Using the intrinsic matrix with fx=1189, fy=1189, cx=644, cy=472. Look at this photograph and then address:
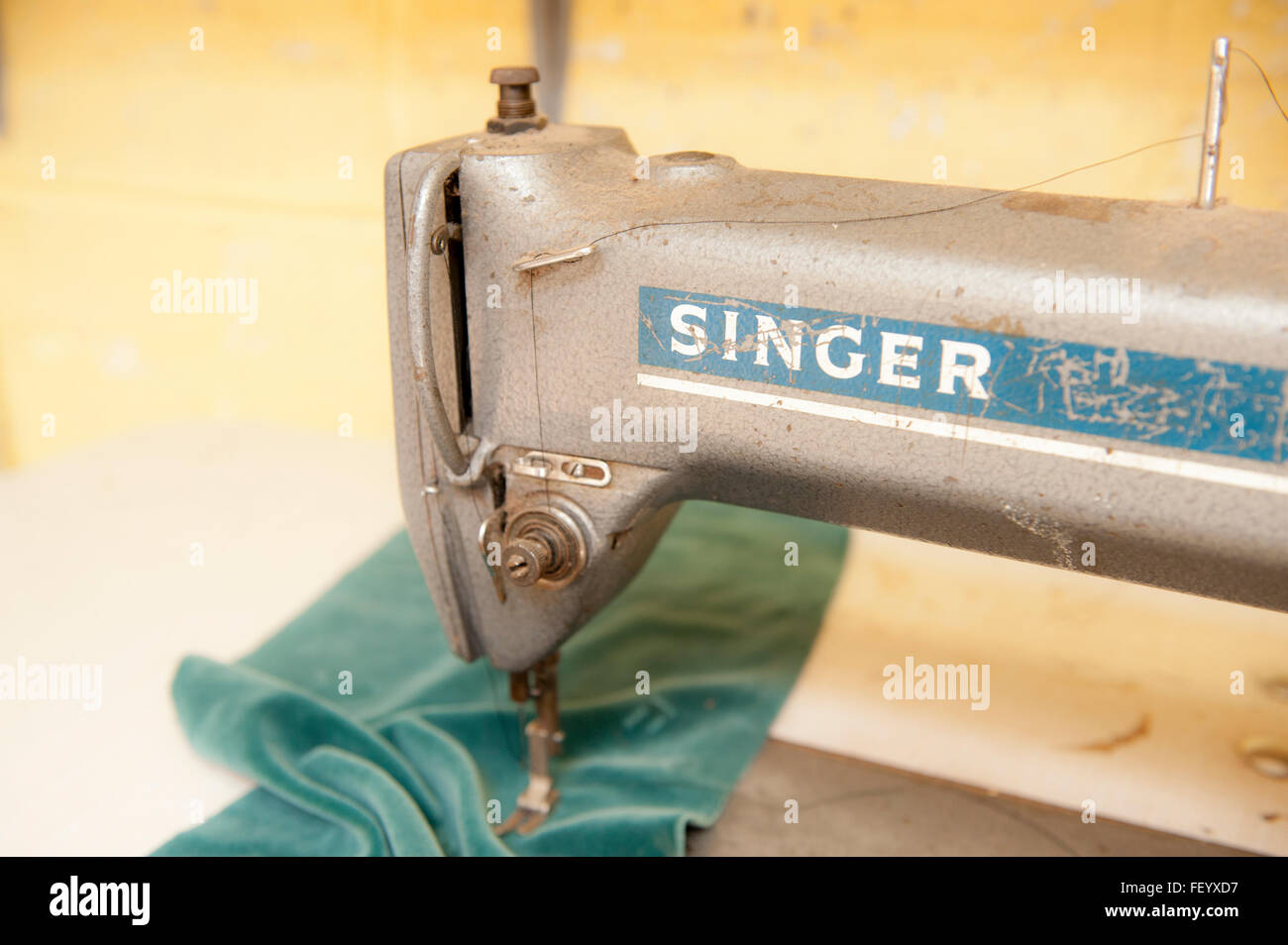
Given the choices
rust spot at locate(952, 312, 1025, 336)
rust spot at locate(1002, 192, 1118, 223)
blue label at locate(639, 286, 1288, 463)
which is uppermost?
rust spot at locate(1002, 192, 1118, 223)

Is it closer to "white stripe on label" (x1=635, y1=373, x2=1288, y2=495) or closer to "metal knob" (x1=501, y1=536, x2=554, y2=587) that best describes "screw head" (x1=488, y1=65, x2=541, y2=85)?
"white stripe on label" (x1=635, y1=373, x2=1288, y2=495)

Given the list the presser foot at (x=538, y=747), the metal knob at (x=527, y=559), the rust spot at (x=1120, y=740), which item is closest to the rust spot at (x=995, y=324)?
the metal knob at (x=527, y=559)

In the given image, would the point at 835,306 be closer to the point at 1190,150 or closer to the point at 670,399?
the point at 670,399

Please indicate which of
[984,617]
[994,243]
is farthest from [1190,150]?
[994,243]

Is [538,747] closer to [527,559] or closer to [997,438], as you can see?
[527,559]

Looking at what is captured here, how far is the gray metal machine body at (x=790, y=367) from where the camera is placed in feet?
3.24

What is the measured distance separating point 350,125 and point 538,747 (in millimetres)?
1585

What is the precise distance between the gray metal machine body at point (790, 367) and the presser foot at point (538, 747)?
→ 0.37ft

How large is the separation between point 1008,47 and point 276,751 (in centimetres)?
161

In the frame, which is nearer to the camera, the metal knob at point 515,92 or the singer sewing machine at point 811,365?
Answer: the singer sewing machine at point 811,365

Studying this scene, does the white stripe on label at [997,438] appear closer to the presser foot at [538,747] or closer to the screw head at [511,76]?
the screw head at [511,76]

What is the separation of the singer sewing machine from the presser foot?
115 mm

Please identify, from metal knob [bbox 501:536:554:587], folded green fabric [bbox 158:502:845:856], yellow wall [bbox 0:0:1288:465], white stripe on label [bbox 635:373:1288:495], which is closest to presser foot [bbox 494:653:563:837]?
folded green fabric [bbox 158:502:845:856]

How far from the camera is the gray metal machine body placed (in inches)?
A: 38.9
